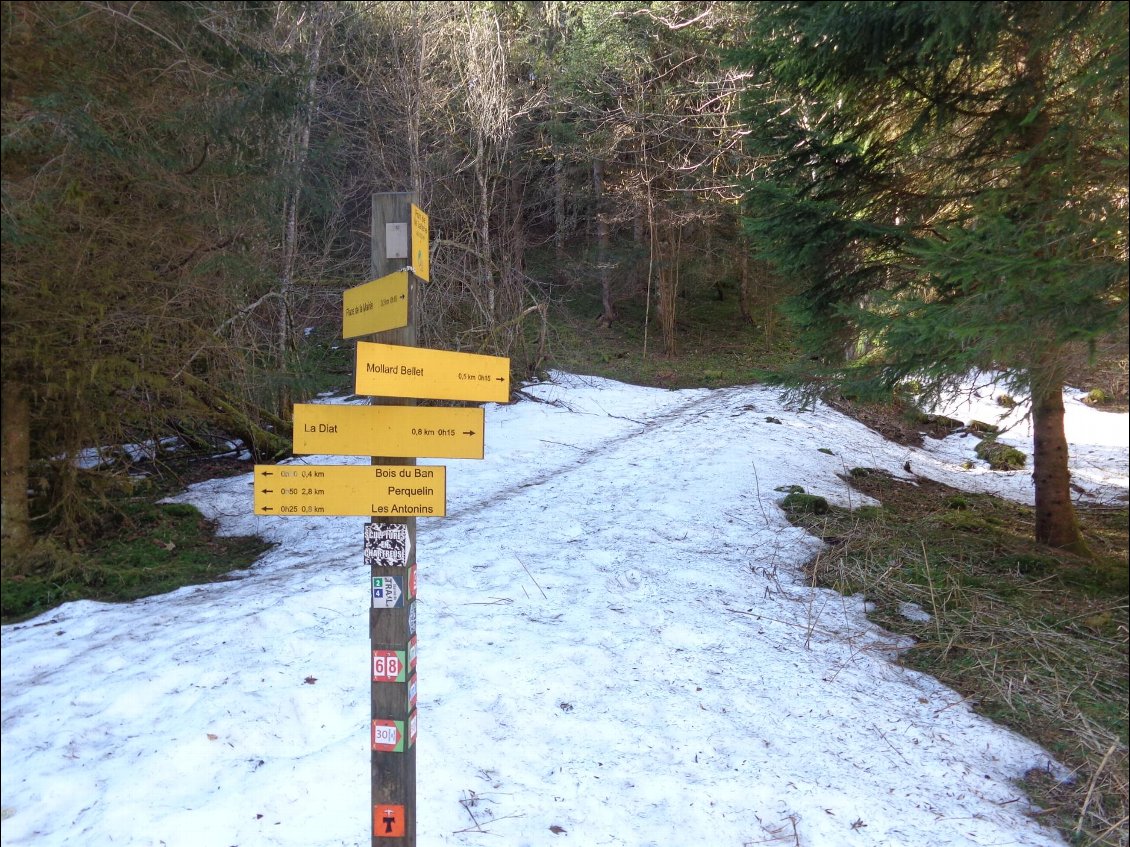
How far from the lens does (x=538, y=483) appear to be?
9164mm

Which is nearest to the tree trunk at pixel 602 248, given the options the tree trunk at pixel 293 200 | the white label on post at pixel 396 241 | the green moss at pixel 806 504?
the tree trunk at pixel 293 200

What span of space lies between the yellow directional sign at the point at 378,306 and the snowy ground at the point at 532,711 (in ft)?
4.61

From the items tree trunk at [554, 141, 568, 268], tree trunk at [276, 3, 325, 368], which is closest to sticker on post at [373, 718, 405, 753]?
tree trunk at [276, 3, 325, 368]

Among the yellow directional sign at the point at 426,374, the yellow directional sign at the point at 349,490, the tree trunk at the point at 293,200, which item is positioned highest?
the tree trunk at the point at 293,200

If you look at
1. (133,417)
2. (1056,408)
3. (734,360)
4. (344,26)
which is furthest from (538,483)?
(734,360)

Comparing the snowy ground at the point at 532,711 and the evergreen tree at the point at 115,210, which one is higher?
the evergreen tree at the point at 115,210

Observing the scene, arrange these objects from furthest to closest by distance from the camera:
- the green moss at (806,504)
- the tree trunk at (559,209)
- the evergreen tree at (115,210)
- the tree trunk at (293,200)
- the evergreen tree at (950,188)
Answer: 1. the tree trunk at (559,209)
2. the green moss at (806,504)
3. the tree trunk at (293,200)
4. the evergreen tree at (950,188)
5. the evergreen tree at (115,210)

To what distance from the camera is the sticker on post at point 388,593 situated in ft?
8.71

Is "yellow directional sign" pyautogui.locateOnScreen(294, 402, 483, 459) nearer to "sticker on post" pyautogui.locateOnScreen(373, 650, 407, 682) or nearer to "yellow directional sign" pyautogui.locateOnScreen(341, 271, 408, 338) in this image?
"yellow directional sign" pyautogui.locateOnScreen(341, 271, 408, 338)

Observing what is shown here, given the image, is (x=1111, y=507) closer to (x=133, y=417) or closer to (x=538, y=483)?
(x=538, y=483)

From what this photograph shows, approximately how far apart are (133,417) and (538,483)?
4847 mm

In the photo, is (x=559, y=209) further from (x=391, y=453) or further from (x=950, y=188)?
(x=391, y=453)

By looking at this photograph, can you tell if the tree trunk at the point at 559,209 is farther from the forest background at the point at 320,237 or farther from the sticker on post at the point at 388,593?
the sticker on post at the point at 388,593

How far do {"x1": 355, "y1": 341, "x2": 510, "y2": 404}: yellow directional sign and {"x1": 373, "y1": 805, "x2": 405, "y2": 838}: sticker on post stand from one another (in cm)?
152
